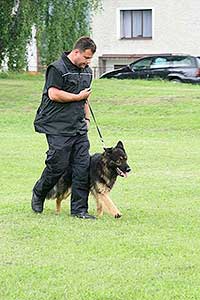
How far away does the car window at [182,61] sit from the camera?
35594 millimetres

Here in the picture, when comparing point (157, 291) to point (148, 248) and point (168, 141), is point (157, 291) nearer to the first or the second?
point (148, 248)

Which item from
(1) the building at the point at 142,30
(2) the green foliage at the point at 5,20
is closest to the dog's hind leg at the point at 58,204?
(2) the green foliage at the point at 5,20

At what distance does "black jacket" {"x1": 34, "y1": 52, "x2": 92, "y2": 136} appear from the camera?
980 cm

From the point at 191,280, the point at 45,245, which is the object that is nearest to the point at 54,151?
the point at 45,245

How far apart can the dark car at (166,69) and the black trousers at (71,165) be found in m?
24.4

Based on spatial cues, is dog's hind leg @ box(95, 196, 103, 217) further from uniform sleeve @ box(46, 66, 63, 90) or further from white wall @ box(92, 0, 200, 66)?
white wall @ box(92, 0, 200, 66)

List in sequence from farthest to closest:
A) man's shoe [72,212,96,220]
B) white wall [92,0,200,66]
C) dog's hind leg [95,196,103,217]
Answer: white wall [92,0,200,66], dog's hind leg [95,196,103,217], man's shoe [72,212,96,220]

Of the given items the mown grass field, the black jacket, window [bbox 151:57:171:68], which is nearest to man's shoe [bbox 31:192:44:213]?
the mown grass field

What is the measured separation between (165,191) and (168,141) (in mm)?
7015

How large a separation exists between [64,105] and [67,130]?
0.28 metres

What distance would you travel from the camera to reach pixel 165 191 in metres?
12.0

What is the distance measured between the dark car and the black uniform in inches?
963

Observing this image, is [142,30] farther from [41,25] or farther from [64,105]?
[64,105]

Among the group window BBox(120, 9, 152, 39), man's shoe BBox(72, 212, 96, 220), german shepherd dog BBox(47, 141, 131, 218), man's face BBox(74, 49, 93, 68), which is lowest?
man's shoe BBox(72, 212, 96, 220)
